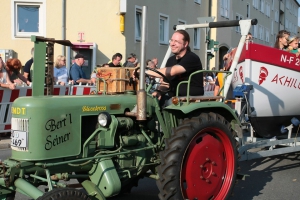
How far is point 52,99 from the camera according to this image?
3736 mm

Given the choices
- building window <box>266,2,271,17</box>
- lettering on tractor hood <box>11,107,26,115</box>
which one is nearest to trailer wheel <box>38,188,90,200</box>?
lettering on tractor hood <box>11,107,26,115</box>

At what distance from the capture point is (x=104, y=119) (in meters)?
3.76

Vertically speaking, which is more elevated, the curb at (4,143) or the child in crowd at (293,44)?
the child in crowd at (293,44)

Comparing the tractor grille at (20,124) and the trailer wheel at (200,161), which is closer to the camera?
the tractor grille at (20,124)

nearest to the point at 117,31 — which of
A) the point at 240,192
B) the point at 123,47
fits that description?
the point at 123,47

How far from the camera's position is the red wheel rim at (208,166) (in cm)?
436

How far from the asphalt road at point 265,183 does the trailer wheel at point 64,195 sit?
1.81m

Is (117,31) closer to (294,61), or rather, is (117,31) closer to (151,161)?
(294,61)

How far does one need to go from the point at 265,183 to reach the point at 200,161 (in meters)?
2.05

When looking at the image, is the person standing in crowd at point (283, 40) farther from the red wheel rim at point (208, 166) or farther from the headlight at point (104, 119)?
the headlight at point (104, 119)

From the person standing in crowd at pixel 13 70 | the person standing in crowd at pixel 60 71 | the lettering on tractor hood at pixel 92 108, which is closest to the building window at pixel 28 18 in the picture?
the person standing in crowd at pixel 60 71

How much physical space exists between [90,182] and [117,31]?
49.4 ft

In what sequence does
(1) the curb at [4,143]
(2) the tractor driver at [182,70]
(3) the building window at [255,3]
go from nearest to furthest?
(2) the tractor driver at [182,70] → (1) the curb at [4,143] → (3) the building window at [255,3]

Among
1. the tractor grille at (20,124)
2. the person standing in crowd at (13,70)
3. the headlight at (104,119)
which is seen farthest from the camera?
the person standing in crowd at (13,70)
